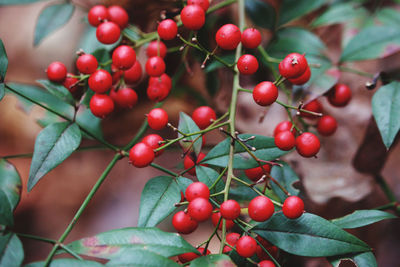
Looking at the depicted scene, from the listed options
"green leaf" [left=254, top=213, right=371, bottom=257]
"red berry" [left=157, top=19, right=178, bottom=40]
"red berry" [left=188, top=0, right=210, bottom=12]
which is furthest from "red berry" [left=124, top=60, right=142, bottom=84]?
"green leaf" [left=254, top=213, right=371, bottom=257]

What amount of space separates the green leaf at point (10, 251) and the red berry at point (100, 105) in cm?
40

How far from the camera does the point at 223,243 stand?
0.83 meters

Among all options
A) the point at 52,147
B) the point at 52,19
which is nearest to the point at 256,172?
the point at 52,147

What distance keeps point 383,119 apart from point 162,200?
0.68 metres

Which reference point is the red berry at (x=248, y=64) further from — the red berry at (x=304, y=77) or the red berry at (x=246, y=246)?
the red berry at (x=246, y=246)

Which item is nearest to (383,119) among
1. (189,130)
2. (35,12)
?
(189,130)

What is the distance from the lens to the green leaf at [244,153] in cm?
94

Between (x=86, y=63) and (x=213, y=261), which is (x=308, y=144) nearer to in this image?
(x=213, y=261)

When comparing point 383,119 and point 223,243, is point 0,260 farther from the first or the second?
point 383,119

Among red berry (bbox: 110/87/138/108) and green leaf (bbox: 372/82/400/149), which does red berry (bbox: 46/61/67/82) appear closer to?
red berry (bbox: 110/87/138/108)

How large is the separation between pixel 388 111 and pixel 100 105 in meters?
0.84

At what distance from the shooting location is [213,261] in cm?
77

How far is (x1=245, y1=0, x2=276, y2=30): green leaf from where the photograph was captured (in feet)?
4.75

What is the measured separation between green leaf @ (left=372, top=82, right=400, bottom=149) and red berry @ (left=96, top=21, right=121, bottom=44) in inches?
31.9
